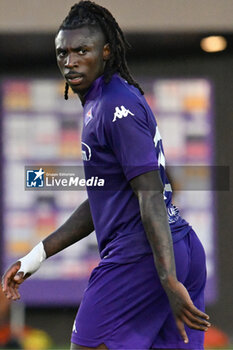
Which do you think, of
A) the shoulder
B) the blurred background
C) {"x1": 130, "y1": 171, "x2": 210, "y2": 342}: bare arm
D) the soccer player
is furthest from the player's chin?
the blurred background

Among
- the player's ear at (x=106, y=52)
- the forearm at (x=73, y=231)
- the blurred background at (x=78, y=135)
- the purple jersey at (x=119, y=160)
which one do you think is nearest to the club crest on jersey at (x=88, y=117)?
the purple jersey at (x=119, y=160)

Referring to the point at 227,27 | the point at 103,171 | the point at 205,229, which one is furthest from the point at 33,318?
the point at 103,171

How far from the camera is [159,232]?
2.71m

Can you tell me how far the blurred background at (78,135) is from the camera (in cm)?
552

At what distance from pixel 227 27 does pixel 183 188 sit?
110cm

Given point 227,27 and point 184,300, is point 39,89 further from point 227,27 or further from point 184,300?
point 184,300

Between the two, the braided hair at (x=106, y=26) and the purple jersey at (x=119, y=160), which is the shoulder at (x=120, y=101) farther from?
the braided hair at (x=106, y=26)

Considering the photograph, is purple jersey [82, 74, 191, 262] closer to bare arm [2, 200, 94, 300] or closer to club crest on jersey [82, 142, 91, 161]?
club crest on jersey [82, 142, 91, 161]

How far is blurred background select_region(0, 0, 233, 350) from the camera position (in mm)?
5523

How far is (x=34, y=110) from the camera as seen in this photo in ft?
19.3

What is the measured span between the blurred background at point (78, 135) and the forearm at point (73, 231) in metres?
2.20

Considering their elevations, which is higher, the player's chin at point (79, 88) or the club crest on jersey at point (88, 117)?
the player's chin at point (79, 88)

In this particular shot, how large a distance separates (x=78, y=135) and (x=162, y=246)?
319 centimetres

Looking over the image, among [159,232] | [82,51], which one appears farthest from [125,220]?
[82,51]
